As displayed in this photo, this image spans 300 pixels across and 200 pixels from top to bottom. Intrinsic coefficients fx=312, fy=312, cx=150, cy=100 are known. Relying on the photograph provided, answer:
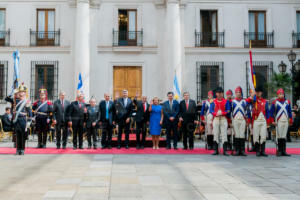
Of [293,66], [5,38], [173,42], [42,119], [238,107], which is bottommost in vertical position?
[42,119]

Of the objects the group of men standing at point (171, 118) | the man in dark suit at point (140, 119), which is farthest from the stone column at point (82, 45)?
the man in dark suit at point (140, 119)

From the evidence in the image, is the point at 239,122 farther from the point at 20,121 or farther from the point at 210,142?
the point at 20,121

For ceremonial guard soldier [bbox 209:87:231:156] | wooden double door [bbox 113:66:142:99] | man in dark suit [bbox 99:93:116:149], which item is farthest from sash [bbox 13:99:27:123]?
wooden double door [bbox 113:66:142:99]

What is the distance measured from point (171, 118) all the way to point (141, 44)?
9.30 meters

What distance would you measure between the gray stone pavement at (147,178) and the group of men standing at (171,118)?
1.27 m

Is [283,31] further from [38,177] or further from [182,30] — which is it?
[38,177]

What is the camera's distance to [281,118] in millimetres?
9867

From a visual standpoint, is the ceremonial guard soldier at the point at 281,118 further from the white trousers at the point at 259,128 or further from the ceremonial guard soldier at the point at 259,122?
the white trousers at the point at 259,128

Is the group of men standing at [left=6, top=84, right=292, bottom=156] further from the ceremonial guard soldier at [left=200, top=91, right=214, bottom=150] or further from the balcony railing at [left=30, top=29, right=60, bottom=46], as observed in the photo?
the balcony railing at [left=30, top=29, right=60, bottom=46]

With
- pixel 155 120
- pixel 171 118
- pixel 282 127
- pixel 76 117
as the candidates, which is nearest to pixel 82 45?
pixel 76 117

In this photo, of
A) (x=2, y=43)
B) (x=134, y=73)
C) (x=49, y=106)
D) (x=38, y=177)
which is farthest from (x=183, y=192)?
(x=2, y=43)

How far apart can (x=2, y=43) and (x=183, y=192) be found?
1808cm

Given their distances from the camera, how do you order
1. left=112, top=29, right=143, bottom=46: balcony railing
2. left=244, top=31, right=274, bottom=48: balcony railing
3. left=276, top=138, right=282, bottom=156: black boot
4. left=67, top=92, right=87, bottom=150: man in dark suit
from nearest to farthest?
left=276, top=138, right=282, bottom=156: black boot < left=67, top=92, right=87, bottom=150: man in dark suit < left=112, top=29, right=143, bottom=46: balcony railing < left=244, top=31, right=274, bottom=48: balcony railing

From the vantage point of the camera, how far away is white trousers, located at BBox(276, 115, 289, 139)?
9.77 metres
